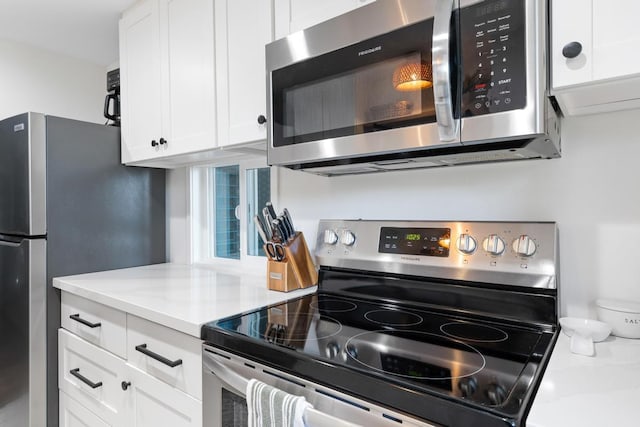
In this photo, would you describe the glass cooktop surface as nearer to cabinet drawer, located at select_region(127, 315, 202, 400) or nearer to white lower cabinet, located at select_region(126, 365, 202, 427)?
cabinet drawer, located at select_region(127, 315, 202, 400)

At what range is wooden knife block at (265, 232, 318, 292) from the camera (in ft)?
4.65

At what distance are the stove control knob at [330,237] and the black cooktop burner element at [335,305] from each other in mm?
208

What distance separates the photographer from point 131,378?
1.29 metres

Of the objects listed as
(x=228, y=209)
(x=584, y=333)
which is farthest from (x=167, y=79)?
(x=584, y=333)

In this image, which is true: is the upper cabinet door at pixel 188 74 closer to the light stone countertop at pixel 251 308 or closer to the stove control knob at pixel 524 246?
the light stone countertop at pixel 251 308

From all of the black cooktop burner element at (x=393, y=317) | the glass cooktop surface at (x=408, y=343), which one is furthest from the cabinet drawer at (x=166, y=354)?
the black cooktop burner element at (x=393, y=317)

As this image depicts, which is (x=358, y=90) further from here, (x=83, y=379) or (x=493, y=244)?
(x=83, y=379)

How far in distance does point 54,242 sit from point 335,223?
134 centimetres

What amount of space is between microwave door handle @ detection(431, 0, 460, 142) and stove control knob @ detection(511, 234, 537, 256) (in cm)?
37

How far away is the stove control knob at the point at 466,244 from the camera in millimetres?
1104

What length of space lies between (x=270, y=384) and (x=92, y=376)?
103 centimetres

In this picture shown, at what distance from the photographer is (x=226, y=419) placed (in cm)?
106

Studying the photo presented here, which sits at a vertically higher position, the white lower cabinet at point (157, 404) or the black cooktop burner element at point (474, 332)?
the black cooktop burner element at point (474, 332)

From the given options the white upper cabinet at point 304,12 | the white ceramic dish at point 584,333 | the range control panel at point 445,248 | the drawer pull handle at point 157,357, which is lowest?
the drawer pull handle at point 157,357
